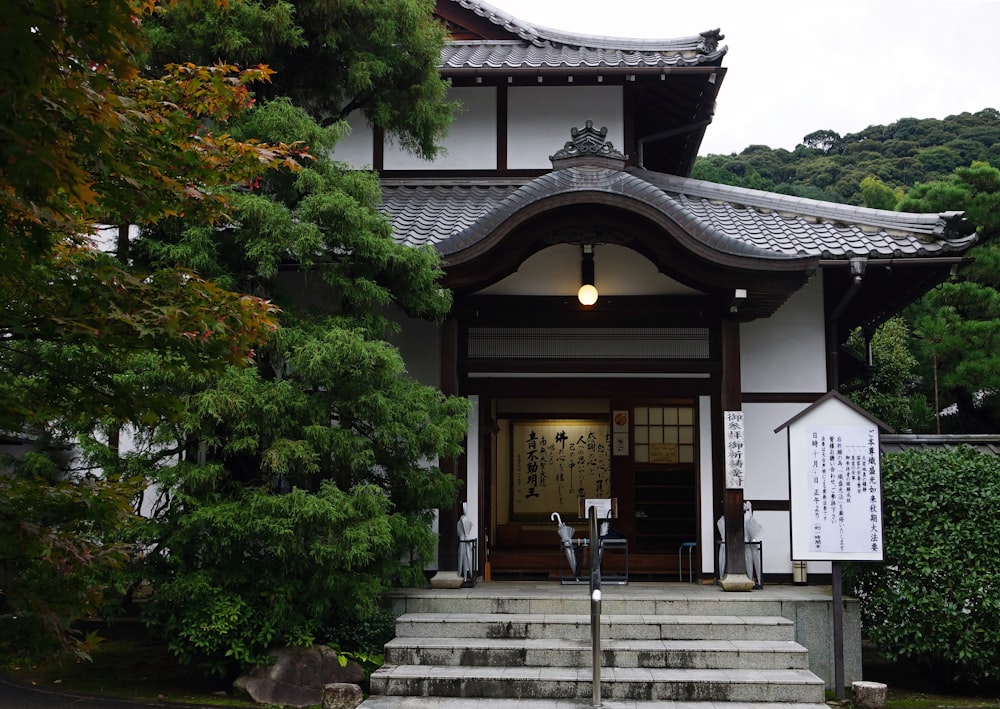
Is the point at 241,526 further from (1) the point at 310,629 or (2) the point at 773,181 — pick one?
(2) the point at 773,181

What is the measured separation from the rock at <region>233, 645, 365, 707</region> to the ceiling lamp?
513 centimetres

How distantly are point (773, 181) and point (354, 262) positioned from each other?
1601 inches

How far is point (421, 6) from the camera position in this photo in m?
10.3

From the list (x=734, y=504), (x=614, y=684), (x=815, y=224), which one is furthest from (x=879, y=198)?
(x=614, y=684)

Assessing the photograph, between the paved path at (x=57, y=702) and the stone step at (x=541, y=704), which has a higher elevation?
the stone step at (x=541, y=704)

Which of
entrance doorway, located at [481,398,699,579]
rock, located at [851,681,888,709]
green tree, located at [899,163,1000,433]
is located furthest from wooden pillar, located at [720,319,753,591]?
green tree, located at [899,163,1000,433]

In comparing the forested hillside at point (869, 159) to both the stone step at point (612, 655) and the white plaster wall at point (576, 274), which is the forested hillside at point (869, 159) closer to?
the white plaster wall at point (576, 274)

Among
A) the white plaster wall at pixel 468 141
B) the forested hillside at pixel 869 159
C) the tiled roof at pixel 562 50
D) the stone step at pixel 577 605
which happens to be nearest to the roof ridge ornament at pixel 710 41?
the tiled roof at pixel 562 50

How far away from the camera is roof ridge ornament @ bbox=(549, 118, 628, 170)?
35.4 ft

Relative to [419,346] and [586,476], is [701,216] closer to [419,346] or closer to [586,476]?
[419,346]

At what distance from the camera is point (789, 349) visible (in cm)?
1202

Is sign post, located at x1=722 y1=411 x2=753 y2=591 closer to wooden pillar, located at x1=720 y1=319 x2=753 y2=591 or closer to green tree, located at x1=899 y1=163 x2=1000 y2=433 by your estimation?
wooden pillar, located at x1=720 y1=319 x2=753 y2=591

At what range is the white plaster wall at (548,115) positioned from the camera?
45.6 feet

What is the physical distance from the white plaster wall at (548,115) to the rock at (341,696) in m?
8.16
